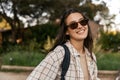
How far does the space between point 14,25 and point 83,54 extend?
24.1 m

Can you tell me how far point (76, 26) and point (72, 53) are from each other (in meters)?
0.26

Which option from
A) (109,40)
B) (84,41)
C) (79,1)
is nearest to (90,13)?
(79,1)

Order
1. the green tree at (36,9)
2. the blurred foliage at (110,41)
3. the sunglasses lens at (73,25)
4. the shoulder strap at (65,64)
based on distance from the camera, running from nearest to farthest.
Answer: the shoulder strap at (65,64), the sunglasses lens at (73,25), the blurred foliage at (110,41), the green tree at (36,9)

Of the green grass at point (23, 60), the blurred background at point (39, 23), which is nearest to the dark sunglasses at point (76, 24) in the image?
the green grass at point (23, 60)

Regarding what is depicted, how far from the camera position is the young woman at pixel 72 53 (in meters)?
2.99

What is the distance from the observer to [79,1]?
83.6 feet

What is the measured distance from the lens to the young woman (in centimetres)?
299

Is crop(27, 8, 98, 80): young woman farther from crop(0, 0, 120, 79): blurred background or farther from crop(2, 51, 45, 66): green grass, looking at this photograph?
crop(0, 0, 120, 79): blurred background

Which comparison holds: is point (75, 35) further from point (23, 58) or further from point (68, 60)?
point (23, 58)

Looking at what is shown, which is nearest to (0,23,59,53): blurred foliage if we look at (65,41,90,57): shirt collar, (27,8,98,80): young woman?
(27,8,98,80): young woman

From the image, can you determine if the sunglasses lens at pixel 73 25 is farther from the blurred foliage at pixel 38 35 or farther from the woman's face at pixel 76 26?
the blurred foliage at pixel 38 35

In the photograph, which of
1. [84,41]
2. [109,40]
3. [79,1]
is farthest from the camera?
[79,1]

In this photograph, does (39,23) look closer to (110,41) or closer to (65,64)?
(110,41)

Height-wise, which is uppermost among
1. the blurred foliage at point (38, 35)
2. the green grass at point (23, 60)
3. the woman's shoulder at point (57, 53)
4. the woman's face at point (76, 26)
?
the woman's face at point (76, 26)
